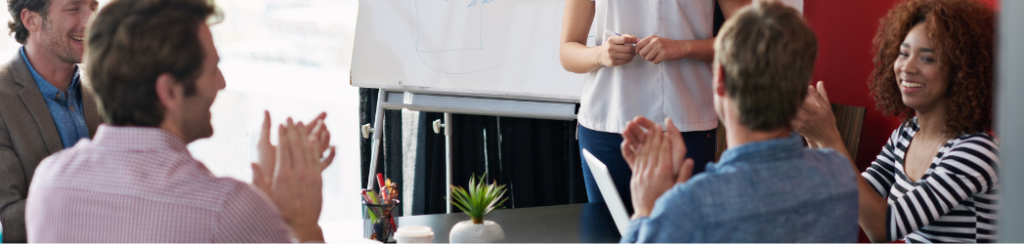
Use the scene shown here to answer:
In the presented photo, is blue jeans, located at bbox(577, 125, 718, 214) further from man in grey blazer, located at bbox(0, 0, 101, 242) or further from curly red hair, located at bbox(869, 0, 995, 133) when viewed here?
man in grey blazer, located at bbox(0, 0, 101, 242)

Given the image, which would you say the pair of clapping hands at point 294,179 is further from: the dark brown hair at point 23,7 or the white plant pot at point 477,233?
the dark brown hair at point 23,7

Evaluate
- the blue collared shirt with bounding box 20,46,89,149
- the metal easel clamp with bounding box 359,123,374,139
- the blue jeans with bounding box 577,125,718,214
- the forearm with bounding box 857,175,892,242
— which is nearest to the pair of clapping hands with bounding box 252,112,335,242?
the blue jeans with bounding box 577,125,718,214

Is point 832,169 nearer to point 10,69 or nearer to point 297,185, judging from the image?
point 297,185

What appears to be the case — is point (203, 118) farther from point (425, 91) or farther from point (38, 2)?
point (425, 91)

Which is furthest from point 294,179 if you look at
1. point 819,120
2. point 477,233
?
point 819,120

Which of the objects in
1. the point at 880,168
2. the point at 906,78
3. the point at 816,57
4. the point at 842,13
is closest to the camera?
the point at 816,57

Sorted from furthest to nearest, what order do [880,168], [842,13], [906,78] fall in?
1. [842,13]
2. [880,168]
3. [906,78]

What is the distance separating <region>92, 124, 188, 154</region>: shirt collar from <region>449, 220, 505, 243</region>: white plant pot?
61 centimetres

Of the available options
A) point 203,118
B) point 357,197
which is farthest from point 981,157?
point 357,197

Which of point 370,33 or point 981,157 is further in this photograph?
point 370,33

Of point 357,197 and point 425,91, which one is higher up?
point 425,91

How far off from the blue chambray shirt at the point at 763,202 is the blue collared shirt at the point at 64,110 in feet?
5.22

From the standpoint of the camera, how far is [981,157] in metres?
1.41

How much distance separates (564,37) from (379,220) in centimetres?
72
